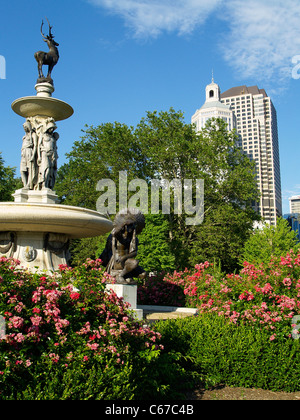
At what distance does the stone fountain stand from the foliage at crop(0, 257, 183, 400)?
2915mm

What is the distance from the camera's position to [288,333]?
5.27 metres

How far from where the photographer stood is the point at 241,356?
5.05 metres

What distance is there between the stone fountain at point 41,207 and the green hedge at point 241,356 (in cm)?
333

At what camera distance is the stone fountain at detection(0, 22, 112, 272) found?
→ 7254mm

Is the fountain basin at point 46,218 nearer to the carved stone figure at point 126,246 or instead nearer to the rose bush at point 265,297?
the carved stone figure at point 126,246

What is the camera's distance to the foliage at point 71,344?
127 inches

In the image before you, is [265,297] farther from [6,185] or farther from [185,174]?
[6,185]

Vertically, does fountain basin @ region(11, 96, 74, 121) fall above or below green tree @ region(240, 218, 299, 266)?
above

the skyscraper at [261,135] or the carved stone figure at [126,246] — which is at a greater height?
the skyscraper at [261,135]

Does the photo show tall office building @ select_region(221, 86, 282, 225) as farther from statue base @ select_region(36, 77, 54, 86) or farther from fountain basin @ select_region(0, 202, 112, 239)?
fountain basin @ select_region(0, 202, 112, 239)

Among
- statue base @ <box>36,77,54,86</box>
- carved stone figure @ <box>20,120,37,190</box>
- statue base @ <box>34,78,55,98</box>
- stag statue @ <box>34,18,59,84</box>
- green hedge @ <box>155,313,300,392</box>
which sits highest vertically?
stag statue @ <box>34,18,59,84</box>

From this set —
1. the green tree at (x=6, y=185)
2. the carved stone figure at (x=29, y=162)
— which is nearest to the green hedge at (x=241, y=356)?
the carved stone figure at (x=29, y=162)

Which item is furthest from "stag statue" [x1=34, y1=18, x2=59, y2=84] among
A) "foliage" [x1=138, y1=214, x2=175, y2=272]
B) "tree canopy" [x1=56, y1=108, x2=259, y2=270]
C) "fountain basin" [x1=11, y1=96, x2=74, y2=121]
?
"tree canopy" [x1=56, y1=108, x2=259, y2=270]
